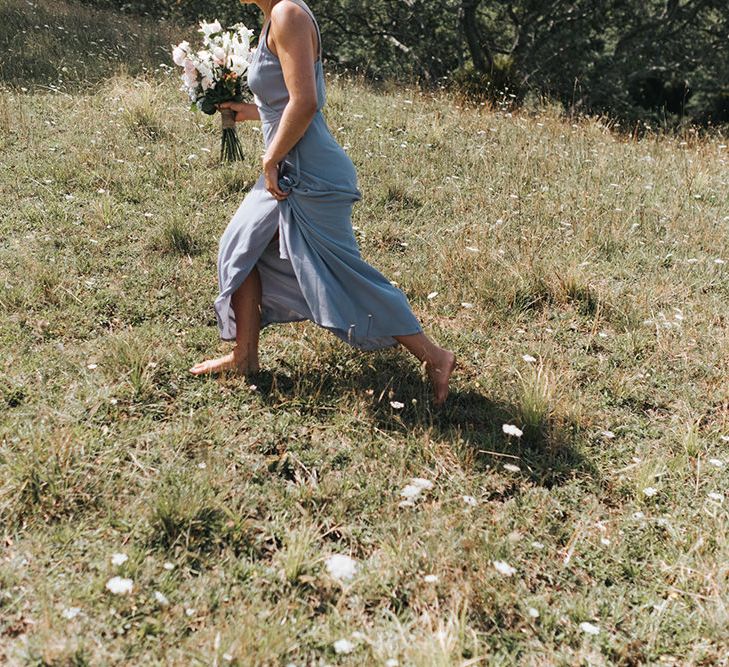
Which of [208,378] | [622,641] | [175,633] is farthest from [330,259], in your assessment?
[622,641]

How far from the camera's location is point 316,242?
3.71 meters

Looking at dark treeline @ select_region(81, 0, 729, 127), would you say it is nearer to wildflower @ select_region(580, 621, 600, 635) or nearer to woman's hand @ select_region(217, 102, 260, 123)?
woman's hand @ select_region(217, 102, 260, 123)

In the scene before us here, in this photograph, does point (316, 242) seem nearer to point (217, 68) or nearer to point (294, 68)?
point (294, 68)

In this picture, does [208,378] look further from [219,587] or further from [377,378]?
[219,587]

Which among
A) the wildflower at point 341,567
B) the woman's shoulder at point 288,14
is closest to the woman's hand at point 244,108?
Answer: the woman's shoulder at point 288,14

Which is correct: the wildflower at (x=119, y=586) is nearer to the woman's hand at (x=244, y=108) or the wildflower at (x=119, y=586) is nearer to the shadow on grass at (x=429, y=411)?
the shadow on grass at (x=429, y=411)

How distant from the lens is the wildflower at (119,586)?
2.67 meters

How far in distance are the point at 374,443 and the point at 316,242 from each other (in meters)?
0.98

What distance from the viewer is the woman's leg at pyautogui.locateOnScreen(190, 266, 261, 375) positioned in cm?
388

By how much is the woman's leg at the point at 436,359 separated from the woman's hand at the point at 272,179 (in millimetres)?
903

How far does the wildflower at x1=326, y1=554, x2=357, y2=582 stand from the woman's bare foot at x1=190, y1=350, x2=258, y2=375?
1322 mm

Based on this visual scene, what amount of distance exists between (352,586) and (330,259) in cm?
155

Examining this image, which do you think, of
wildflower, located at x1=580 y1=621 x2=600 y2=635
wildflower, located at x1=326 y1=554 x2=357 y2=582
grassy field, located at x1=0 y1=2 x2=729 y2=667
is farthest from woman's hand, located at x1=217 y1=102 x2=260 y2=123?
wildflower, located at x1=580 y1=621 x2=600 y2=635

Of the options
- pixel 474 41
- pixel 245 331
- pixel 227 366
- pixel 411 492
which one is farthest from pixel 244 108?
pixel 474 41
